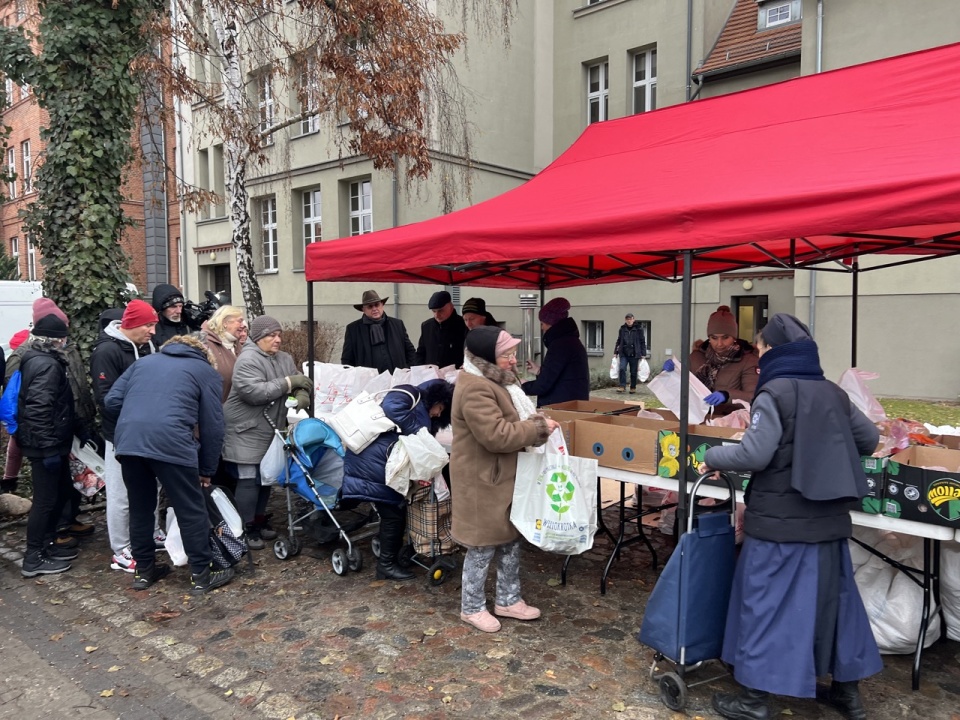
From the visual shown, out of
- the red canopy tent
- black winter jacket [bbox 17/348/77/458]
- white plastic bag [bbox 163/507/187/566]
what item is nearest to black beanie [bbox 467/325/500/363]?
the red canopy tent

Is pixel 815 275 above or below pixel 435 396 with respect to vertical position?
above

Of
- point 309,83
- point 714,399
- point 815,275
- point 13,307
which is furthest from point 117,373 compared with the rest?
point 815,275

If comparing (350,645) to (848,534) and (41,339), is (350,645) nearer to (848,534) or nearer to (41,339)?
(848,534)

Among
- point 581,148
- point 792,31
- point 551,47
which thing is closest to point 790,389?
point 581,148

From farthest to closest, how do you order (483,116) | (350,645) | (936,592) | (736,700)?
1. (483,116)
2. (350,645)
3. (936,592)
4. (736,700)

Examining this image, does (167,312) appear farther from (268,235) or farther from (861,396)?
(268,235)

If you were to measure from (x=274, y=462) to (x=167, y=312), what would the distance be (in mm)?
1578

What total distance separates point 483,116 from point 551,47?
3240mm

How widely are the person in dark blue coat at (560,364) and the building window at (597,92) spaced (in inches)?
570

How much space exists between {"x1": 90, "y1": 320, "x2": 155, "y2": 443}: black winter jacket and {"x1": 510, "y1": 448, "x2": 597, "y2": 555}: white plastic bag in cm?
273

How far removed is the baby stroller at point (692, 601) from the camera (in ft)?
9.42

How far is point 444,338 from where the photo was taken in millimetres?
6719

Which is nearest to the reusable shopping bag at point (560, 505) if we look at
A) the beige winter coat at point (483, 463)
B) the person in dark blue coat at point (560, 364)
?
the beige winter coat at point (483, 463)

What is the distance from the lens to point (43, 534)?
4594mm
